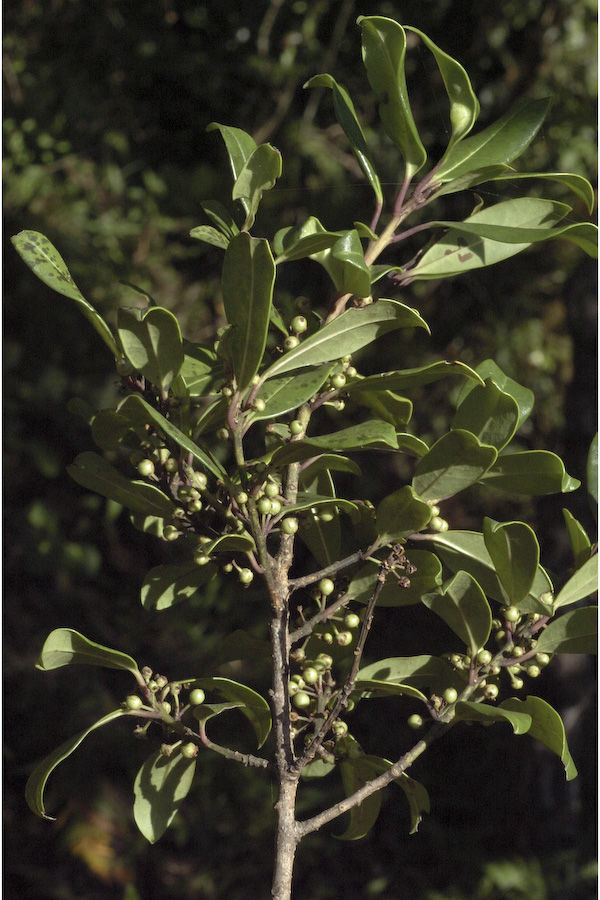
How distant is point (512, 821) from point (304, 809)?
320 mm

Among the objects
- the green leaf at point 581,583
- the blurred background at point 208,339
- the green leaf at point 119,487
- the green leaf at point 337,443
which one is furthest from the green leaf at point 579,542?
the blurred background at point 208,339

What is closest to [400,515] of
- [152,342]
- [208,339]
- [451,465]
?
[451,465]

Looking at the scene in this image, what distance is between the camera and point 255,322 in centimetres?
39

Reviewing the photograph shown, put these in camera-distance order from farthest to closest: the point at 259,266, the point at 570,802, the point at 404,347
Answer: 1. the point at 404,347
2. the point at 570,802
3. the point at 259,266

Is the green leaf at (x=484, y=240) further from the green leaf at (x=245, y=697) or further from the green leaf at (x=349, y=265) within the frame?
the green leaf at (x=245, y=697)

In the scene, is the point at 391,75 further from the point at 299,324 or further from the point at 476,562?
A: the point at 476,562

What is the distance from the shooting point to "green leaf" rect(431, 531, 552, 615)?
1.46 feet

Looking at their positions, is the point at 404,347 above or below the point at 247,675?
above

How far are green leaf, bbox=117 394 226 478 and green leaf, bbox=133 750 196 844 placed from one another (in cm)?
18

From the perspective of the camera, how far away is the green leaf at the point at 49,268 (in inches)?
15.2

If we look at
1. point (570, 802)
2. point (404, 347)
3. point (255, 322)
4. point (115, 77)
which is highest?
point (255, 322)

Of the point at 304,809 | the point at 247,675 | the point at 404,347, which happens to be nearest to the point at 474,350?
the point at 404,347

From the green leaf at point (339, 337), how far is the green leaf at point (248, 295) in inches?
0.9

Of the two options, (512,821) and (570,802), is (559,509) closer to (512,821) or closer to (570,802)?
(570,802)
